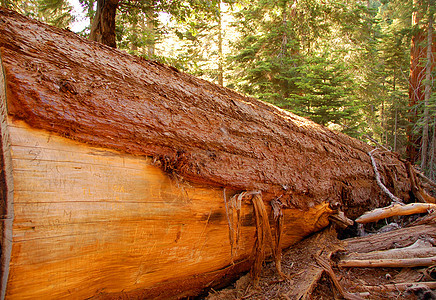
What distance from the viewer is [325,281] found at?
2.52 meters

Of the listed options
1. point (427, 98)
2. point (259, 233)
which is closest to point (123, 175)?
point (259, 233)

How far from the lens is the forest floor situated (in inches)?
91.4

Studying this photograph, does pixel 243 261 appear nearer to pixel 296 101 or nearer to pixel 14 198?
pixel 14 198

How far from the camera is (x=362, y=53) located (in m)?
10.2

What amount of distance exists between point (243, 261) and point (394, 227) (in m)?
2.66

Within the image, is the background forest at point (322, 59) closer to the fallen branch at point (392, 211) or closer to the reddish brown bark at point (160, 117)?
the fallen branch at point (392, 211)

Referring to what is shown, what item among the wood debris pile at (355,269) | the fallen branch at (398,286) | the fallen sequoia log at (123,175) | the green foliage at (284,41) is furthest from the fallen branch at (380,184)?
the green foliage at (284,41)

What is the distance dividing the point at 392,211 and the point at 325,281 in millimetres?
1806

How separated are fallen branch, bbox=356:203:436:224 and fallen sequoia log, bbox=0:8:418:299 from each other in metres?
1.08

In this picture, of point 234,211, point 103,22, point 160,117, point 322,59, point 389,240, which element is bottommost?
point 389,240

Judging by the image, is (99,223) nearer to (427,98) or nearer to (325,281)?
(325,281)

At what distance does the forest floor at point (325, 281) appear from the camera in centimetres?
232

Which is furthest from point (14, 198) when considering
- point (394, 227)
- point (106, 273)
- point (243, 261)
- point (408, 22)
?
point (408, 22)

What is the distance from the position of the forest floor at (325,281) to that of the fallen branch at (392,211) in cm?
58
